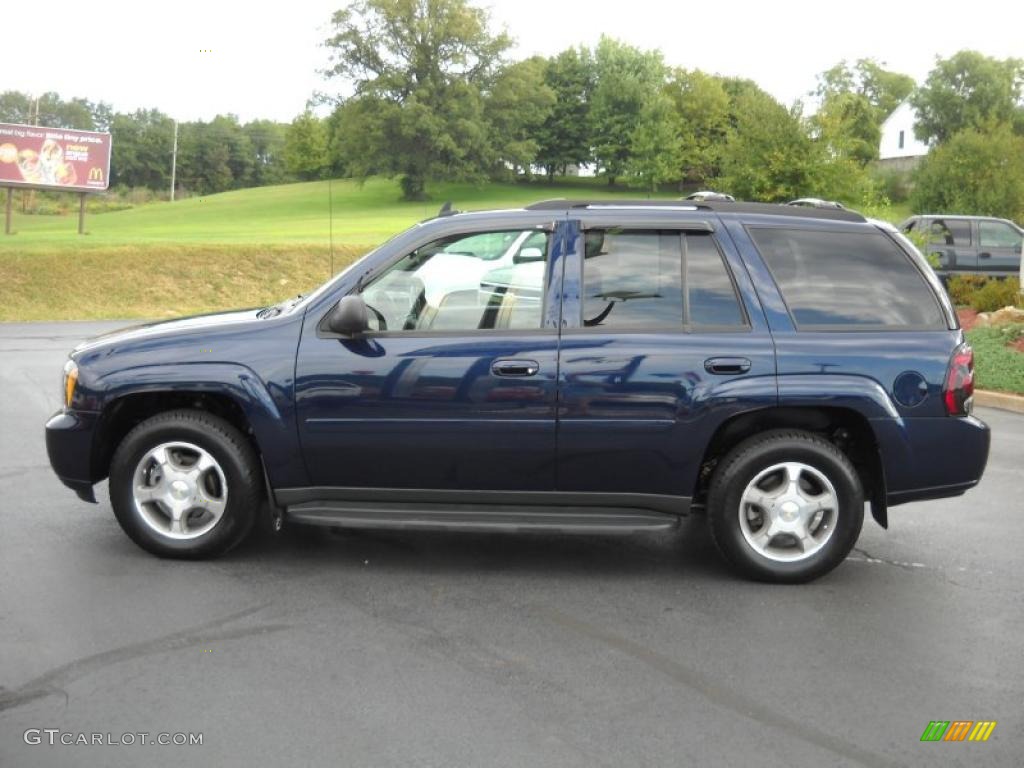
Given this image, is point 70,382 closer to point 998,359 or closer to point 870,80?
point 998,359

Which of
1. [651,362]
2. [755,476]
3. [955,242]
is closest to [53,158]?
[955,242]

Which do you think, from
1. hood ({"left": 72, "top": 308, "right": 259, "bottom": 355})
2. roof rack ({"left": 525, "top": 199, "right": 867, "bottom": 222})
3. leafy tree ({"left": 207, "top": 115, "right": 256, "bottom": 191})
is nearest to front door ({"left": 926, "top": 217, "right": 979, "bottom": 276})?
roof rack ({"left": 525, "top": 199, "right": 867, "bottom": 222})

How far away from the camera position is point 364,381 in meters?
5.55

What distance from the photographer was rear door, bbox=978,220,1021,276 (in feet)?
82.8

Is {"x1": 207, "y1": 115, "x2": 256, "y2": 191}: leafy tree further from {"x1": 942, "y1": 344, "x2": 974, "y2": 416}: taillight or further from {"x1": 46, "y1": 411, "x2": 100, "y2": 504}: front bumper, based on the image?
{"x1": 942, "y1": 344, "x2": 974, "y2": 416}: taillight

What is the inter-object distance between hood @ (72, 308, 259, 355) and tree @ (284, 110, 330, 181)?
92209 millimetres

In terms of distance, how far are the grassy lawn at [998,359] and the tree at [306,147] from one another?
85719mm

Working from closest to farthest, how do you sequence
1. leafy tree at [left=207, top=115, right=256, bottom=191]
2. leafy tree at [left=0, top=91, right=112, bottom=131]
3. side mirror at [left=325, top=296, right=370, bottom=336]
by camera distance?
1. side mirror at [left=325, top=296, right=370, bottom=336]
2. leafy tree at [left=0, top=91, right=112, bottom=131]
3. leafy tree at [left=207, top=115, right=256, bottom=191]

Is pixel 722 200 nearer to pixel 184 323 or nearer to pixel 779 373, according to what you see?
pixel 779 373

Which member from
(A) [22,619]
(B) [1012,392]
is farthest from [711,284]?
(B) [1012,392]

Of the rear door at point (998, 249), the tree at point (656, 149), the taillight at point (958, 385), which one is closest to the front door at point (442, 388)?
the taillight at point (958, 385)

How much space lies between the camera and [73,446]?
5.82 meters

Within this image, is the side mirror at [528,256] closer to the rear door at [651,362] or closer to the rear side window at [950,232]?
the rear door at [651,362]

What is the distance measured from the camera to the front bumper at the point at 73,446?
5797mm
